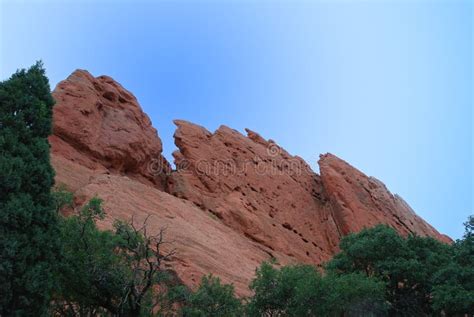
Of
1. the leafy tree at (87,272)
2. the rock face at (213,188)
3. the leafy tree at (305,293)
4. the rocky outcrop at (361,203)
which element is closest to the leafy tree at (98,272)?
the leafy tree at (87,272)

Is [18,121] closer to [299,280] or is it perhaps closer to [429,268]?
[299,280]

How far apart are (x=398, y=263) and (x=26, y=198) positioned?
18.2 metres

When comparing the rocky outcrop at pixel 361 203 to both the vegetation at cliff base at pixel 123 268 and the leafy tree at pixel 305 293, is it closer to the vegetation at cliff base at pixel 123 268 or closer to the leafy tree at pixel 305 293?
the vegetation at cliff base at pixel 123 268

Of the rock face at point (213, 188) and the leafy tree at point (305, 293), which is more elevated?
the rock face at point (213, 188)

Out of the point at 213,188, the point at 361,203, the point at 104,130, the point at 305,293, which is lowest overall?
the point at 305,293

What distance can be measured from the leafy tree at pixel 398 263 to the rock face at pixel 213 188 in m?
5.41

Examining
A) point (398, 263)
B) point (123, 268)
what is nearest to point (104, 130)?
point (123, 268)

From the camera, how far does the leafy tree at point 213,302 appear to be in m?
19.9

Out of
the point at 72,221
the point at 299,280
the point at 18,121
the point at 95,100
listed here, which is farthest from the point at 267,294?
the point at 95,100

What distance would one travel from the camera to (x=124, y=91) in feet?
141

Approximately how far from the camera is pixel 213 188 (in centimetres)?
4056

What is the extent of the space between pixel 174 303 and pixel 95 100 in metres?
20.4

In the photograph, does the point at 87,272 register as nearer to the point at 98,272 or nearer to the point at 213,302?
the point at 98,272

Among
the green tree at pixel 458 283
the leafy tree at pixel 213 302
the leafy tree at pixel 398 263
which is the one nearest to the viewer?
the leafy tree at pixel 213 302
